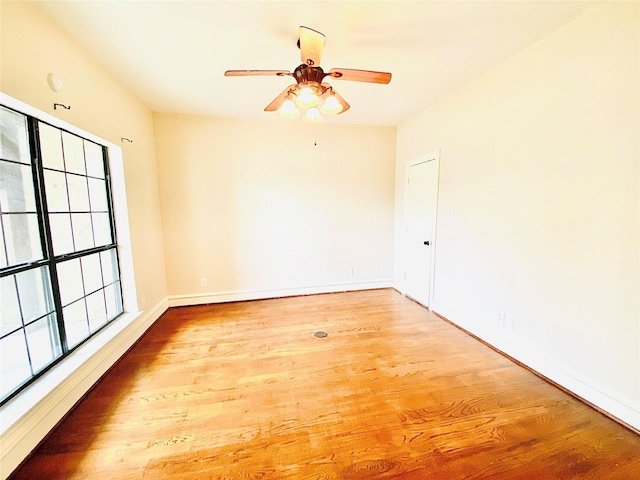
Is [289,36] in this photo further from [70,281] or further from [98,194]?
[70,281]

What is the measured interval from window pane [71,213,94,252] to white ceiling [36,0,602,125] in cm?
131

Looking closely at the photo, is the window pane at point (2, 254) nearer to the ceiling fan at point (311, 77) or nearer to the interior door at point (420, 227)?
the ceiling fan at point (311, 77)

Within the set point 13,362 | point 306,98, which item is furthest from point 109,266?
point 306,98

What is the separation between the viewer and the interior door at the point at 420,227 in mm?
3355

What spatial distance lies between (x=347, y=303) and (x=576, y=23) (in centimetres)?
332

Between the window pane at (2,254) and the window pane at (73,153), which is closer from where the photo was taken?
the window pane at (2,254)

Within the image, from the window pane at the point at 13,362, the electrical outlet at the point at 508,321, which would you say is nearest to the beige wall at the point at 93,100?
the window pane at the point at 13,362

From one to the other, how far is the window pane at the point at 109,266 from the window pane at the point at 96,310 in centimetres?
15

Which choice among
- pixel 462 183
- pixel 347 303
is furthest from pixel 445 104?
pixel 347 303

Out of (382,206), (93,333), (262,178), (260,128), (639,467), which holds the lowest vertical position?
(639,467)

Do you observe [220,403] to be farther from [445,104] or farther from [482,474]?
[445,104]

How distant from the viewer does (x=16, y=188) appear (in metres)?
1.61

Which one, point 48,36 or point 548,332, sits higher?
point 48,36

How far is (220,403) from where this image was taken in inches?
73.1
